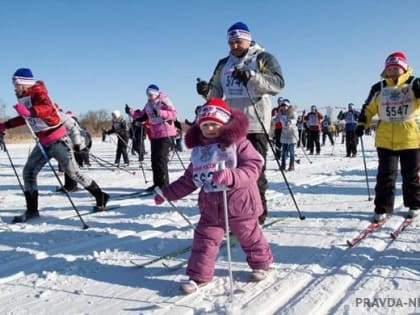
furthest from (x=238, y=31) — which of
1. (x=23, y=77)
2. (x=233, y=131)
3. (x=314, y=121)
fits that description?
(x=314, y=121)

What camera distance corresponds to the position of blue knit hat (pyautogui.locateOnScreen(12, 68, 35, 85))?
5.61m

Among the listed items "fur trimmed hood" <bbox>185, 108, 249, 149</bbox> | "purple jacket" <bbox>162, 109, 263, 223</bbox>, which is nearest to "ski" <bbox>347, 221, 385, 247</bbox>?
"purple jacket" <bbox>162, 109, 263, 223</bbox>

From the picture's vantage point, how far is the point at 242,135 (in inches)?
126

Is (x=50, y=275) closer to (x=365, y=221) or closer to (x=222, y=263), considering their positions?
(x=222, y=263)

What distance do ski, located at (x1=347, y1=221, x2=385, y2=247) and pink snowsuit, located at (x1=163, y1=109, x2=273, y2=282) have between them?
1.11 m

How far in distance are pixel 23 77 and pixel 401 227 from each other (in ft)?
16.4

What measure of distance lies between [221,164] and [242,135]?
0.99 feet

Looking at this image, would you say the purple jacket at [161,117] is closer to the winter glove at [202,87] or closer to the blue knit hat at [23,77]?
the blue knit hat at [23,77]

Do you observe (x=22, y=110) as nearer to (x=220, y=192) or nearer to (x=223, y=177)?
(x=220, y=192)

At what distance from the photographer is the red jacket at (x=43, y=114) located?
550 cm

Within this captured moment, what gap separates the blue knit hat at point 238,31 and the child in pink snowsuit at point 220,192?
5.31ft

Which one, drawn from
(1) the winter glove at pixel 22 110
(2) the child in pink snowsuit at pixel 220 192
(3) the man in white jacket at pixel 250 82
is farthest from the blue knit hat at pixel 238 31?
(1) the winter glove at pixel 22 110

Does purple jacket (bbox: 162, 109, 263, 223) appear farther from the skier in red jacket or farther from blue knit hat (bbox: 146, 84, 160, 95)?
blue knit hat (bbox: 146, 84, 160, 95)

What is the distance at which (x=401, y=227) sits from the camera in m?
4.59
